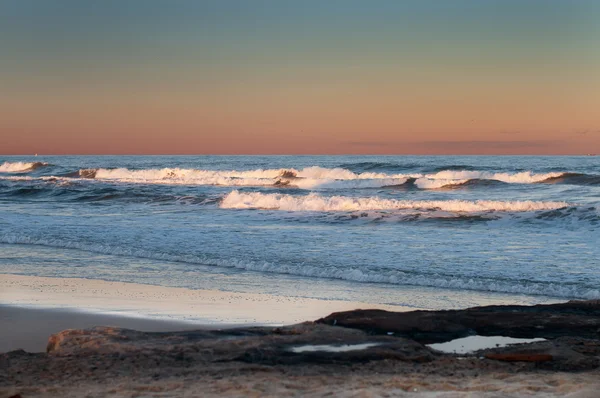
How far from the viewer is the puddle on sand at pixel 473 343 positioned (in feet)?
19.3

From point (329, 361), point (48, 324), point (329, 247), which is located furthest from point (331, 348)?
point (329, 247)

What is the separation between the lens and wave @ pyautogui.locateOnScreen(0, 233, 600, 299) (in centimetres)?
944

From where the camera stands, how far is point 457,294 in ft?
30.6

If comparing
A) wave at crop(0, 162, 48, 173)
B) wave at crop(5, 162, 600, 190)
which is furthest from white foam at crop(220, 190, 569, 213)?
wave at crop(0, 162, 48, 173)

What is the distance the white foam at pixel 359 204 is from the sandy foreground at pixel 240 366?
14.4 meters

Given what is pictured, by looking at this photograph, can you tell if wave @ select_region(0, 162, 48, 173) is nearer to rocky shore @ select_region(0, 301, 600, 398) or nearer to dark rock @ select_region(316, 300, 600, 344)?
dark rock @ select_region(316, 300, 600, 344)

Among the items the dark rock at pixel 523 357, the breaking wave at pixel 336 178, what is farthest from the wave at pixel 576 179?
the dark rock at pixel 523 357

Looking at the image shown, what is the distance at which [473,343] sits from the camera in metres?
6.09

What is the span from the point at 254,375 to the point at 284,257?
7.42 metres

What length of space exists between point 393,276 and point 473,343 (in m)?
4.25

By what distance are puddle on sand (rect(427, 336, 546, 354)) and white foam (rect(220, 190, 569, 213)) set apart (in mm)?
14165

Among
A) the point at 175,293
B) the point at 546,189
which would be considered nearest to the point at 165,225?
the point at 175,293

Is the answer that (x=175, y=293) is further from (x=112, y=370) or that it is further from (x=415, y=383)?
(x=415, y=383)

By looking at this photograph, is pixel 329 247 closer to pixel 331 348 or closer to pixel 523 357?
pixel 331 348
